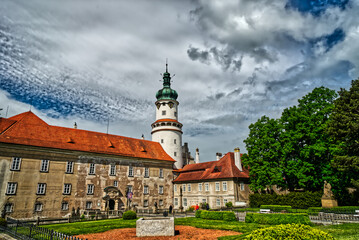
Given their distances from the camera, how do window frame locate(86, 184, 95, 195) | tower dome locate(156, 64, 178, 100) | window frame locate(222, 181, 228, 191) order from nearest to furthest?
window frame locate(86, 184, 95, 195) → window frame locate(222, 181, 228, 191) → tower dome locate(156, 64, 178, 100)

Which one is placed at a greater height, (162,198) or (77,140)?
(77,140)

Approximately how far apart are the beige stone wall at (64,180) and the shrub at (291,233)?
32.6 m

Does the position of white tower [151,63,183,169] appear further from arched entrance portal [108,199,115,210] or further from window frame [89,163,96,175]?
window frame [89,163,96,175]

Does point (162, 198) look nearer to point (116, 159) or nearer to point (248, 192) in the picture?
point (116, 159)

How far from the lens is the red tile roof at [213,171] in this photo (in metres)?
39.3

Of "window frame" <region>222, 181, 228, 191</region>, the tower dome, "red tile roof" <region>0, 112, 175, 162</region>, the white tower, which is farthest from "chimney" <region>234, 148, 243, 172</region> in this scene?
the tower dome

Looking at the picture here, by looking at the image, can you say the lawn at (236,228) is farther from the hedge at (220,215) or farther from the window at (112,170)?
the window at (112,170)

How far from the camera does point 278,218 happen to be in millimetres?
19625

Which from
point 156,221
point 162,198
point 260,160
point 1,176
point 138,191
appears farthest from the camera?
point 162,198

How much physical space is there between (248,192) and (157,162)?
17.6m

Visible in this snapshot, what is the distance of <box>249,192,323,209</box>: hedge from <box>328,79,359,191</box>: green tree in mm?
5265

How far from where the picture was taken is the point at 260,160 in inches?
1388

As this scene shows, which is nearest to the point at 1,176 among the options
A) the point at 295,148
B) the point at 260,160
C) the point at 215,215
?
the point at 215,215

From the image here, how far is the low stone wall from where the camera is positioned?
1517cm
